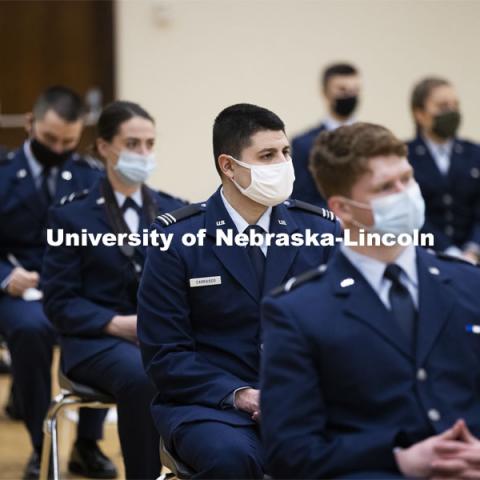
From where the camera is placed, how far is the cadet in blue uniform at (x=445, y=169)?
5.23 metres

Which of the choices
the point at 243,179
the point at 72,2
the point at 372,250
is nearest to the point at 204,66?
the point at 72,2

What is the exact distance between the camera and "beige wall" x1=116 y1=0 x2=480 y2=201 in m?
7.23

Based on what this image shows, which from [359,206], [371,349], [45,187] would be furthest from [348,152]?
[45,187]

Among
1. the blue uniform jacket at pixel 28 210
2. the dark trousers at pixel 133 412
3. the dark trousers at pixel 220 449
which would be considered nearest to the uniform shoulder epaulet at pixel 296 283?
the dark trousers at pixel 220 449

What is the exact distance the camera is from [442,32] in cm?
757

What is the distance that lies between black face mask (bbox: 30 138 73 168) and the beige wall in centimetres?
257

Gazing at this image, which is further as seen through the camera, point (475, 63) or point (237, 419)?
point (475, 63)

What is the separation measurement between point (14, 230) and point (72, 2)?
10.4 feet

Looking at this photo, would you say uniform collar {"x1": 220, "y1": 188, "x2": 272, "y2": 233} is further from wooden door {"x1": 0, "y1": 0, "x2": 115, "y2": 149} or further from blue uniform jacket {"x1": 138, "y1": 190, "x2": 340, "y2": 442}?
wooden door {"x1": 0, "y1": 0, "x2": 115, "y2": 149}

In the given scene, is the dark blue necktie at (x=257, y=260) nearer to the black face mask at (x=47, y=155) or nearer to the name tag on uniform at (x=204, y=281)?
the name tag on uniform at (x=204, y=281)

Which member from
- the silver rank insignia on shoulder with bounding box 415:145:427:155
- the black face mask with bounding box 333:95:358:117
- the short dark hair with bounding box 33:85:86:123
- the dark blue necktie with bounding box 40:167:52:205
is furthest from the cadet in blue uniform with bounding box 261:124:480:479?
the black face mask with bounding box 333:95:358:117

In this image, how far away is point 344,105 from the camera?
5730mm

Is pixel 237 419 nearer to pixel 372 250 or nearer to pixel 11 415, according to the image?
pixel 372 250

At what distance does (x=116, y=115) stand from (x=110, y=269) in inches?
22.9
